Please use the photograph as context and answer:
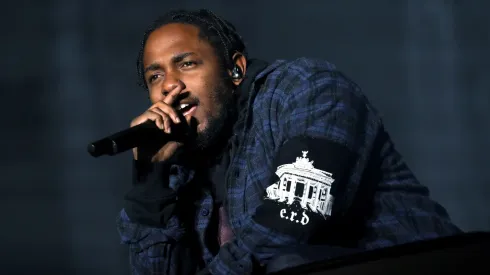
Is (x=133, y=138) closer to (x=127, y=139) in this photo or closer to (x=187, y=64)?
(x=127, y=139)

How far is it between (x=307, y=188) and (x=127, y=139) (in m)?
0.46

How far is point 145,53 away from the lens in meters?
1.72

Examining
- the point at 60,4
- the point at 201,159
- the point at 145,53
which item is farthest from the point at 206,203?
the point at 60,4

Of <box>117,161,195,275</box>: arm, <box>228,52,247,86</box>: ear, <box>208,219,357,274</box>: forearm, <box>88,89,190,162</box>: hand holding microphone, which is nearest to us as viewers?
<box>208,219,357,274</box>: forearm

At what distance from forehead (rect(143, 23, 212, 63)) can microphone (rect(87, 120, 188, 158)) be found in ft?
0.87

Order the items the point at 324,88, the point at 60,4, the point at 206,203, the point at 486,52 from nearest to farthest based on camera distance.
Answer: the point at 324,88, the point at 206,203, the point at 486,52, the point at 60,4

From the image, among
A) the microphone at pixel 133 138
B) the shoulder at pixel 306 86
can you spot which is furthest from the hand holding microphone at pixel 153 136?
the shoulder at pixel 306 86

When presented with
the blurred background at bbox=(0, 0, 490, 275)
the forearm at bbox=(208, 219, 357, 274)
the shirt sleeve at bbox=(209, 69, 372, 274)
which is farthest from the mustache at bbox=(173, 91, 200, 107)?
the blurred background at bbox=(0, 0, 490, 275)

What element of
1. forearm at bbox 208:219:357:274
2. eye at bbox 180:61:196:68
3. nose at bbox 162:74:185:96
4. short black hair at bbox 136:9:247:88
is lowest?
forearm at bbox 208:219:357:274

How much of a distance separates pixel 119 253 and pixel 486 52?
1.77 meters

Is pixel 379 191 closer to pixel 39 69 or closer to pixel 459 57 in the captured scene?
pixel 459 57

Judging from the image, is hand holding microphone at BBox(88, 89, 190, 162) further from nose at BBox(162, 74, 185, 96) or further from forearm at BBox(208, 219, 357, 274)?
forearm at BBox(208, 219, 357, 274)

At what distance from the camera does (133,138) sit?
4.41 feet

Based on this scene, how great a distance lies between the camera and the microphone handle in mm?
1237
